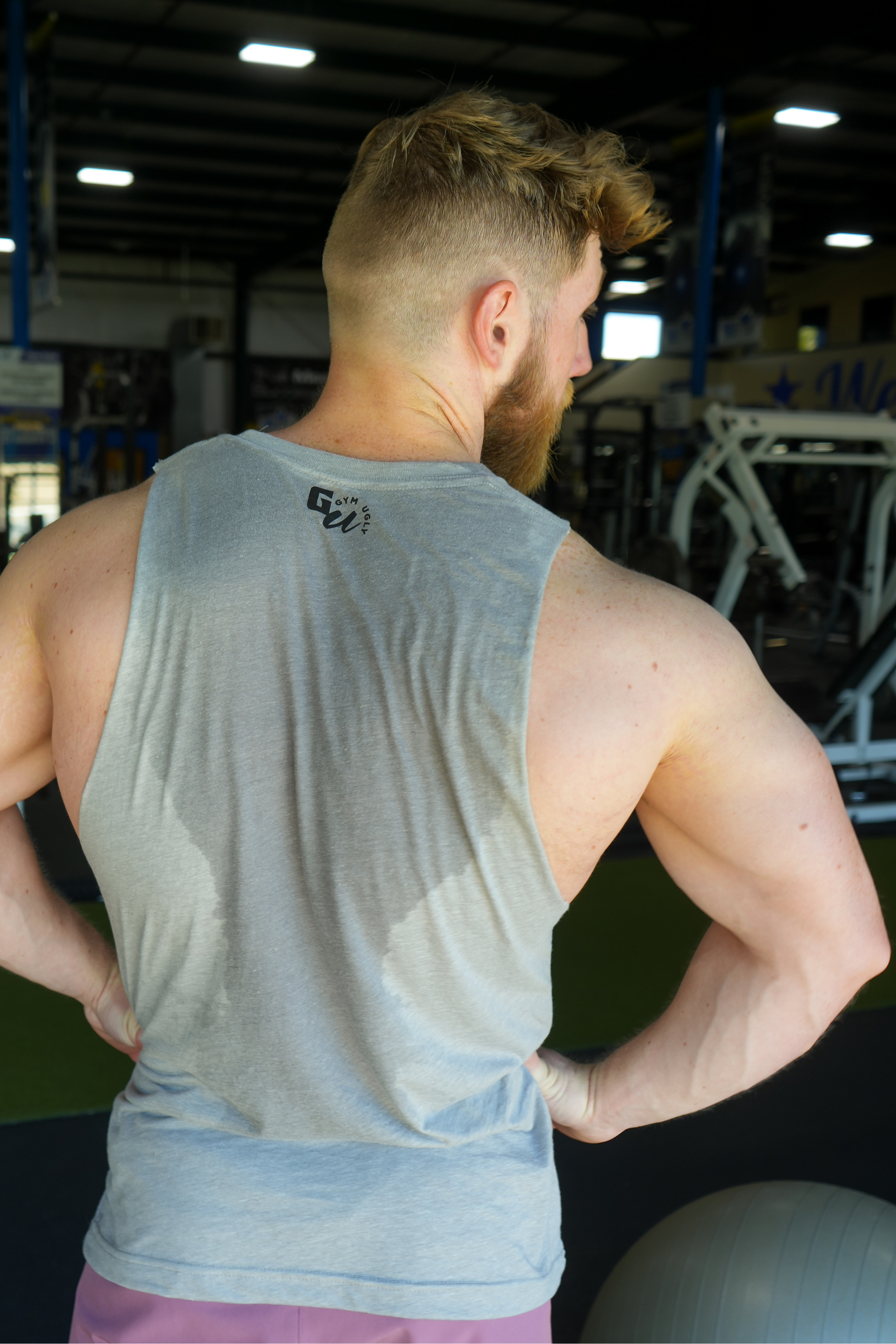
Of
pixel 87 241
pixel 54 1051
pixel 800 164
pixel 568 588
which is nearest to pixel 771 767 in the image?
pixel 568 588

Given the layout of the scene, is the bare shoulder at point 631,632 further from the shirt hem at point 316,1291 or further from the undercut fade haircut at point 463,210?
the shirt hem at point 316,1291

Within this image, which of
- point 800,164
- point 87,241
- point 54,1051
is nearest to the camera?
point 54,1051

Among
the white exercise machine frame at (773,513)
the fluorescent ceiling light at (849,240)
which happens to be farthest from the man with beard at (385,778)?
the fluorescent ceiling light at (849,240)

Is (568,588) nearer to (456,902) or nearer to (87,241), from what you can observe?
(456,902)

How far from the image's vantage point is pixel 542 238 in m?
0.82

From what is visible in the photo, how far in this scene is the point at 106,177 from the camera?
36.8ft

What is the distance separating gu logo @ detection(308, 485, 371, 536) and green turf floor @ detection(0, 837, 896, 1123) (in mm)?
1875

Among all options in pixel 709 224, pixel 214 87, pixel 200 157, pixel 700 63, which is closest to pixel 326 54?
pixel 214 87

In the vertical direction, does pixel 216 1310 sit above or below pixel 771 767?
below

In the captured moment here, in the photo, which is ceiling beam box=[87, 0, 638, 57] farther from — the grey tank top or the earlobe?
the grey tank top

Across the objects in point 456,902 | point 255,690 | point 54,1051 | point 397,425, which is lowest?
point 54,1051

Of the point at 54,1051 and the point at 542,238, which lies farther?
the point at 54,1051

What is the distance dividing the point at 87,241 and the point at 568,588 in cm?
1504

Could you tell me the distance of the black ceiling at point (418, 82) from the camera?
687 centimetres
